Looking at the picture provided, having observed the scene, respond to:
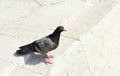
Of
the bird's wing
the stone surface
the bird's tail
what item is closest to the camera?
the bird's wing

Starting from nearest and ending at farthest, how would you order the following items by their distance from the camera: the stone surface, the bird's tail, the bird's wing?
the bird's wing < the bird's tail < the stone surface

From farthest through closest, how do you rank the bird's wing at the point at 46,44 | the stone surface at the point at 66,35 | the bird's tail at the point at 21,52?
1. the stone surface at the point at 66,35
2. the bird's tail at the point at 21,52
3. the bird's wing at the point at 46,44

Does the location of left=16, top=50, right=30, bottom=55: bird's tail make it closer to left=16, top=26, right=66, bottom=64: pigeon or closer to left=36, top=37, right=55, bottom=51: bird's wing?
left=16, top=26, right=66, bottom=64: pigeon

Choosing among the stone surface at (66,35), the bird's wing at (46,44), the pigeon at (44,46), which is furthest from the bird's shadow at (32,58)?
the bird's wing at (46,44)

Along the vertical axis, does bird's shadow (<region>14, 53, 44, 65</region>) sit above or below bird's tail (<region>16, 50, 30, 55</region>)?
below

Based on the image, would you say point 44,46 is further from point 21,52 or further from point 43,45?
point 21,52

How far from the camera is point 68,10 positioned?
561 cm

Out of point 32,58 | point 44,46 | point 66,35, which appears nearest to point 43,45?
point 44,46

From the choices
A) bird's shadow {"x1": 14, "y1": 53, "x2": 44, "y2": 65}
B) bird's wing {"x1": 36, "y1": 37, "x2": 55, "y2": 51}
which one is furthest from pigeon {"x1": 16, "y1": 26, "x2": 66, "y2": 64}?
bird's shadow {"x1": 14, "y1": 53, "x2": 44, "y2": 65}

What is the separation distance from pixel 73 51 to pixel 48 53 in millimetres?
385

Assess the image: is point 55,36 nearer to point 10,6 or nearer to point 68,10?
point 68,10

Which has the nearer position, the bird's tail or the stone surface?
the bird's tail

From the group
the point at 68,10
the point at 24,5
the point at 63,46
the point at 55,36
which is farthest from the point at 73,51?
the point at 24,5

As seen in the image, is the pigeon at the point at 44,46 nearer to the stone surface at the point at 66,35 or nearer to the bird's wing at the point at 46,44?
the bird's wing at the point at 46,44
